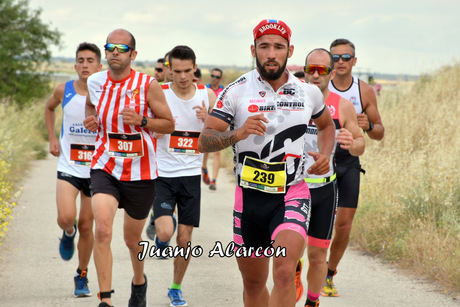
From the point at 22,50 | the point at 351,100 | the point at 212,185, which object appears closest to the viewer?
the point at 351,100

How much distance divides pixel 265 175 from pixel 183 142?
282 cm

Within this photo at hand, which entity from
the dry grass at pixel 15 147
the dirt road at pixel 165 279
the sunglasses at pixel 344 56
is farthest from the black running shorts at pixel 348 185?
the dry grass at pixel 15 147

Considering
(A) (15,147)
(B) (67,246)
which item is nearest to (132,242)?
(B) (67,246)

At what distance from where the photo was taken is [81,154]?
24.1 feet

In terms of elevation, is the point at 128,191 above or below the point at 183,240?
above

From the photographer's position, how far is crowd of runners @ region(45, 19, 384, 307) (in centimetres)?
511

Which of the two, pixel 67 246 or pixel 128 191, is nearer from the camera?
pixel 128 191

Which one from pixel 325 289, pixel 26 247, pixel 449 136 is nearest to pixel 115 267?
pixel 26 247

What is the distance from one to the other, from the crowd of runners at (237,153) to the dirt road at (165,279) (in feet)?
1.01

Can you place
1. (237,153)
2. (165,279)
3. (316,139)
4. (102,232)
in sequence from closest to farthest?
(237,153) < (102,232) < (316,139) < (165,279)

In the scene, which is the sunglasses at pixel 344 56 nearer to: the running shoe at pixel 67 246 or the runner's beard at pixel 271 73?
the runner's beard at pixel 271 73

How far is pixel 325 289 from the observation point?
7.40 meters

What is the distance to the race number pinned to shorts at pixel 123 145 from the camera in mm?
6254

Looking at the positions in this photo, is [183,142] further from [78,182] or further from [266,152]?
[266,152]
